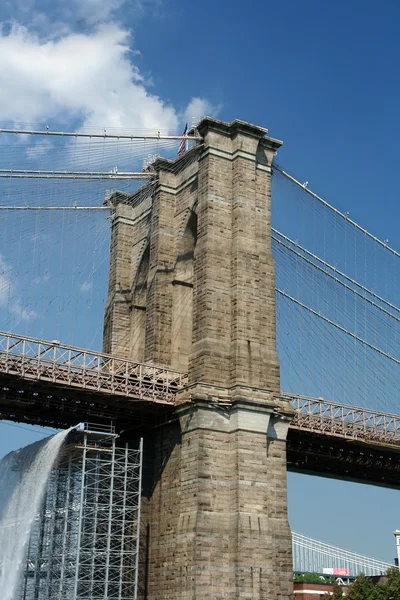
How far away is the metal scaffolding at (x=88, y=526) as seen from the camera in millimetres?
40844

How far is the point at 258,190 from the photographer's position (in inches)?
1907

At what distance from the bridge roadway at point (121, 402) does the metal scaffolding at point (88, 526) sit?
6.61 ft

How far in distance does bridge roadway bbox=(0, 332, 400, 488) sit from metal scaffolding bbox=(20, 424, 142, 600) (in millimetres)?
2014

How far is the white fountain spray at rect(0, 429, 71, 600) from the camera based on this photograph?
140ft

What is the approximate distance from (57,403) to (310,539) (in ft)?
305

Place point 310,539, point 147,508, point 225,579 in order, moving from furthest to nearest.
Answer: point 310,539
point 147,508
point 225,579

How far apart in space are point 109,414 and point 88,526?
662cm

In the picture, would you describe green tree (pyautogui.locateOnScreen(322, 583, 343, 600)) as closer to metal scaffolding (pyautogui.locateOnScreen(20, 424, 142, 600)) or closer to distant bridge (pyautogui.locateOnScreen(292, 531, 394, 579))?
metal scaffolding (pyautogui.locateOnScreen(20, 424, 142, 600))

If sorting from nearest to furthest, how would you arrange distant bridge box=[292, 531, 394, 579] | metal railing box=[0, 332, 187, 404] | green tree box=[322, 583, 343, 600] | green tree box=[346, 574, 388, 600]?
metal railing box=[0, 332, 187, 404], green tree box=[346, 574, 388, 600], green tree box=[322, 583, 343, 600], distant bridge box=[292, 531, 394, 579]

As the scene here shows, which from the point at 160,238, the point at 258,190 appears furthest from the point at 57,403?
the point at 258,190

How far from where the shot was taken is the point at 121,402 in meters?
43.8

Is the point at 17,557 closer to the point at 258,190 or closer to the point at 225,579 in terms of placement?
the point at 225,579

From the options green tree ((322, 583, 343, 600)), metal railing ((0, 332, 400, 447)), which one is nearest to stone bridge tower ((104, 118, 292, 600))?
metal railing ((0, 332, 400, 447))

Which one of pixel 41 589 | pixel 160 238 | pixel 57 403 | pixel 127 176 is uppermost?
pixel 127 176
